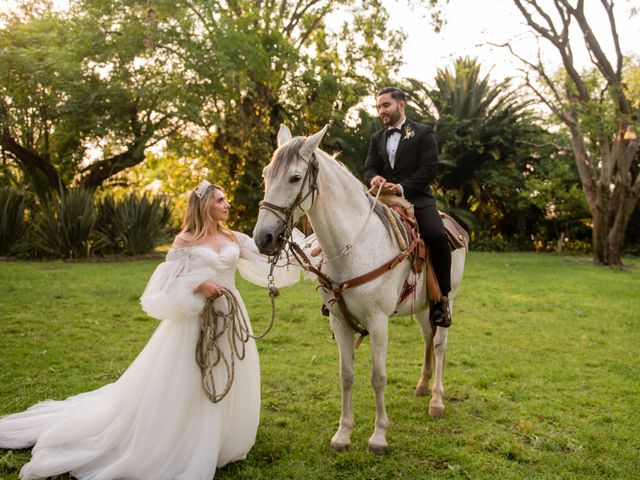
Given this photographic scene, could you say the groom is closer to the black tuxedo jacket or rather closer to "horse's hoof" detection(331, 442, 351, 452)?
the black tuxedo jacket

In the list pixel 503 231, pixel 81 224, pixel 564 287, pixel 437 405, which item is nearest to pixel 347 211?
pixel 437 405

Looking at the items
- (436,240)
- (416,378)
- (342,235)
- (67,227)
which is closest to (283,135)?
(342,235)

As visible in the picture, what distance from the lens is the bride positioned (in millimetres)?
3188

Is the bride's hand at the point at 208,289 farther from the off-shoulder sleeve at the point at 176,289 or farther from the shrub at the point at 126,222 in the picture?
the shrub at the point at 126,222

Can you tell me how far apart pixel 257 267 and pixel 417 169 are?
1.62 metres

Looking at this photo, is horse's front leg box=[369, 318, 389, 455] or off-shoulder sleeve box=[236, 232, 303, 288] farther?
off-shoulder sleeve box=[236, 232, 303, 288]

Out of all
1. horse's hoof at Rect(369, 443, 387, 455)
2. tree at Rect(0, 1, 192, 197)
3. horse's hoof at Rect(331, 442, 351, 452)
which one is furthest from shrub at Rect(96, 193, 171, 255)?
horse's hoof at Rect(369, 443, 387, 455)

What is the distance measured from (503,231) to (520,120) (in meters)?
4.61

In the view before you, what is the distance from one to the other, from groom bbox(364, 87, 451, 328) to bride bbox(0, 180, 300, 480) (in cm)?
144

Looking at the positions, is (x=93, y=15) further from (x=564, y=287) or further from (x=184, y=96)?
(x=564, y=287)

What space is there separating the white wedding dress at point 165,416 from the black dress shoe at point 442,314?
5.31 feet

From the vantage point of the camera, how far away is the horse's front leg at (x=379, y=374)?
3631 millimetres

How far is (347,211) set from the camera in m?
3.54

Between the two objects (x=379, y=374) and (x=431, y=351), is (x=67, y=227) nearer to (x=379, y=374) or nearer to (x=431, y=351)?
(x=431, y=351)
